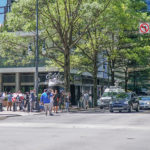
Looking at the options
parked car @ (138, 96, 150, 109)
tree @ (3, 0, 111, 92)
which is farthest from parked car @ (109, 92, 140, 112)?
parked car @ (138, 96, 150, 109)

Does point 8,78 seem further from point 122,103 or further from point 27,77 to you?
point 122,103

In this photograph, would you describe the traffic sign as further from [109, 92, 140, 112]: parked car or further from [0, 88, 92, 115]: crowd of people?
[0, 88, 92, 115]: crowd of people

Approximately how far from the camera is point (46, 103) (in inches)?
955

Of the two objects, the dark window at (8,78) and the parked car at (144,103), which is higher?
the dark window at (8,78)

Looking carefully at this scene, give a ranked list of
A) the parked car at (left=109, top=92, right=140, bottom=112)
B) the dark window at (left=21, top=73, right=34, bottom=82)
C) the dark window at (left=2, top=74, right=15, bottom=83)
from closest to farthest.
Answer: the parked car at (left=109, top=92, right=140, bottom=112)
the dark window at (left=21, top=73, right=34, bottom=82)
the dark window at (left=2, top=74, right=15, bottom=83)

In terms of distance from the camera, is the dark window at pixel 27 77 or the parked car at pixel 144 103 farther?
the dark window at pixel 27 77

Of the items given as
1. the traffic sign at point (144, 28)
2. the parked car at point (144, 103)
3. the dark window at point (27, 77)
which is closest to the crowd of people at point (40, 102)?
the parked car at point (144, 103)

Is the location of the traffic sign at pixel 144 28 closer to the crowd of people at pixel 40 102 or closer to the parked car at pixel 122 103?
the parked car at pixel 122 103

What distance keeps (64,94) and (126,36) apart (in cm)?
1269

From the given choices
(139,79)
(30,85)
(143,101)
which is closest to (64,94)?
(143,101)

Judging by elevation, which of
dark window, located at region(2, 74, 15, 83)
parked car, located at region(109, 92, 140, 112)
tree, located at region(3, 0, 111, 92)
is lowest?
parked car, located at region(109, 92, 140, 112)

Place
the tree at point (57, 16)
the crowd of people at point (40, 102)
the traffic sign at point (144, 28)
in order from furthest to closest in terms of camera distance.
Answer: the traffic sign at point (144, 28)
the tree at point (57, 16)
the crowd of people at point (40, 102)

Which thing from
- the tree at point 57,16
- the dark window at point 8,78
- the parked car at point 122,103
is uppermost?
the tree at point 57,16

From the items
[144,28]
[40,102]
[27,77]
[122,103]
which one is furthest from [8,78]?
[122,103]
